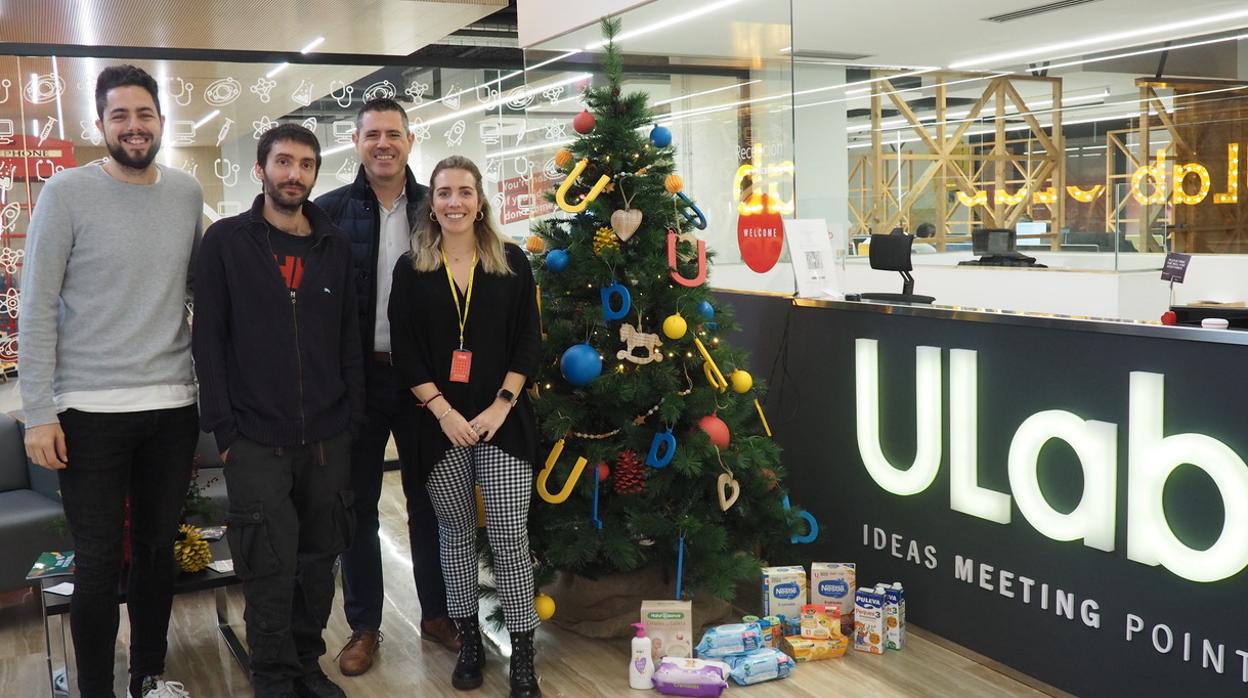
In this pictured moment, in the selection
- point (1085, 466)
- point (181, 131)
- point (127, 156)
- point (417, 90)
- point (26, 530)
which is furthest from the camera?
point (417, 90)

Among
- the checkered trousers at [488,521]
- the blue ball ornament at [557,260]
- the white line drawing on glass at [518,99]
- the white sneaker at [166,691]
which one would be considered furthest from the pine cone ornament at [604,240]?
the white line drawing on glass at [518,99]

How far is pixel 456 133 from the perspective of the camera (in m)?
6.29

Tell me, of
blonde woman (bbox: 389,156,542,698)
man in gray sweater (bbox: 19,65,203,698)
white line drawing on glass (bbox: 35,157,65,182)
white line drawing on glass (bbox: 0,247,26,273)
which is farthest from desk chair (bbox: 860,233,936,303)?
white line drawing on glass (bbox: 0,247,26,273)

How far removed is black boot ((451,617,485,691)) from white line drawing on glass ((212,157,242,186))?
10.8ft

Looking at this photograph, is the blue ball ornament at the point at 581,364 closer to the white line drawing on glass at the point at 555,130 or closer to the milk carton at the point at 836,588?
the milk carton at the point at 836,588

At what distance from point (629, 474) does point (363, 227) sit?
1.17 m

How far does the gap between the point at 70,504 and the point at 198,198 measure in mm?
860

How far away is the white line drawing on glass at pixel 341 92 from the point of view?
19.4 ft

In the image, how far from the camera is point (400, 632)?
376cm

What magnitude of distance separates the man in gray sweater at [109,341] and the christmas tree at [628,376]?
1184 mm

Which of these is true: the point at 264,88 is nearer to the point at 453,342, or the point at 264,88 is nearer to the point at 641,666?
the point at 453,342

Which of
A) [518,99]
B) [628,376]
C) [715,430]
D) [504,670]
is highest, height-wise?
[518,99]

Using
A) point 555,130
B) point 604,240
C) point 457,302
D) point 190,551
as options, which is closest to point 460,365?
point 457,302

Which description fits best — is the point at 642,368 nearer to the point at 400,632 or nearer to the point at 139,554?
the point at 400,632
